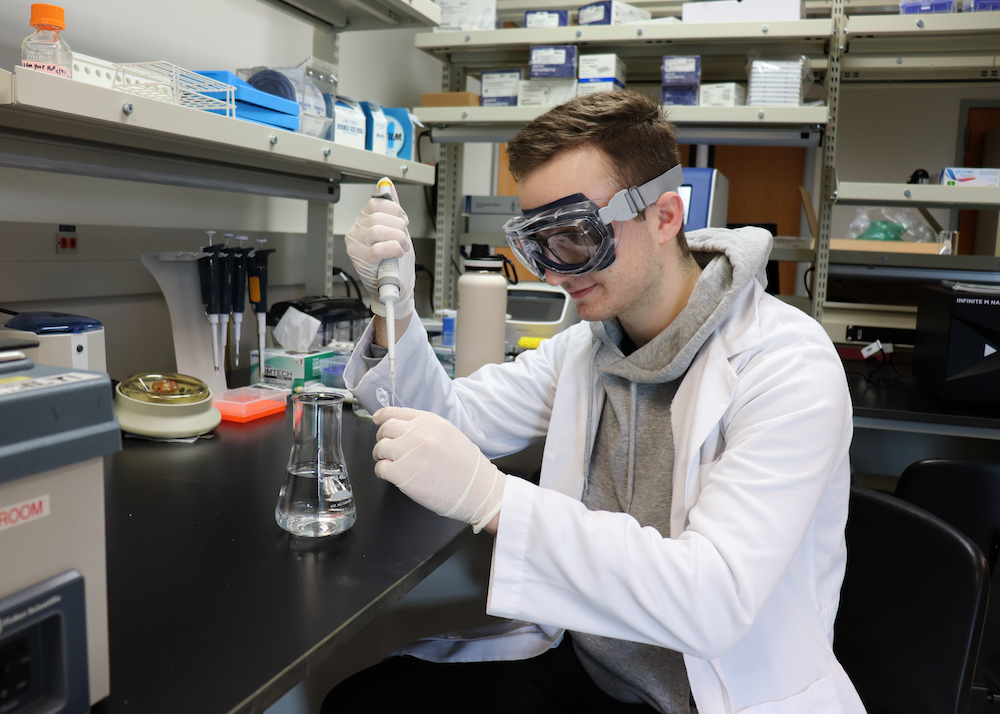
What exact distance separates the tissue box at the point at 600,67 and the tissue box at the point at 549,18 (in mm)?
182

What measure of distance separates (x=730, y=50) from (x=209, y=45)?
5.98 ft

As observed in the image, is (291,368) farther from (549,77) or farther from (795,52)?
(795,52)

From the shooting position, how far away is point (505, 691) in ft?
3.64

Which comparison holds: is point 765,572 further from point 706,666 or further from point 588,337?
point 588,337

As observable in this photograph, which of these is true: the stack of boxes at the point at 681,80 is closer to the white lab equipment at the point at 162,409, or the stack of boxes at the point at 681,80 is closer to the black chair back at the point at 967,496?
the black chair back at the point at 967,496

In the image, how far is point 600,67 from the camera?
8.75 feet

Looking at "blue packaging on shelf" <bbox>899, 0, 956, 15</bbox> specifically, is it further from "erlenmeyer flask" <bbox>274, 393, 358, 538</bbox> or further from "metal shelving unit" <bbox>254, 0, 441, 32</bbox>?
"erlenmeyer flask" <bbox>274, 393, 358, 538</bbox>

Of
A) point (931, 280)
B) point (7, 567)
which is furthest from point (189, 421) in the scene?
Answer: point (931, 280)

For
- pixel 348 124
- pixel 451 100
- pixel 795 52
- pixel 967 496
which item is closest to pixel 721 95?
pixel 795 52

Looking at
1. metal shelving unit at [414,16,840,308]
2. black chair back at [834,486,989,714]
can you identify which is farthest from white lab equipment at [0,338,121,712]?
metal shelving unit at [414,16,840,308]

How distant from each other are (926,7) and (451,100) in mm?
1715

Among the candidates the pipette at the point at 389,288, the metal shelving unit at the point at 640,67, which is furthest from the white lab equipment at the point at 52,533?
the metal shelving unit at the point at 640,67

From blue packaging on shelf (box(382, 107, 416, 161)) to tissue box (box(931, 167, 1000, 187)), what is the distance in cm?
177

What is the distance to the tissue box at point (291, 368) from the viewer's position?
173 centimetres
